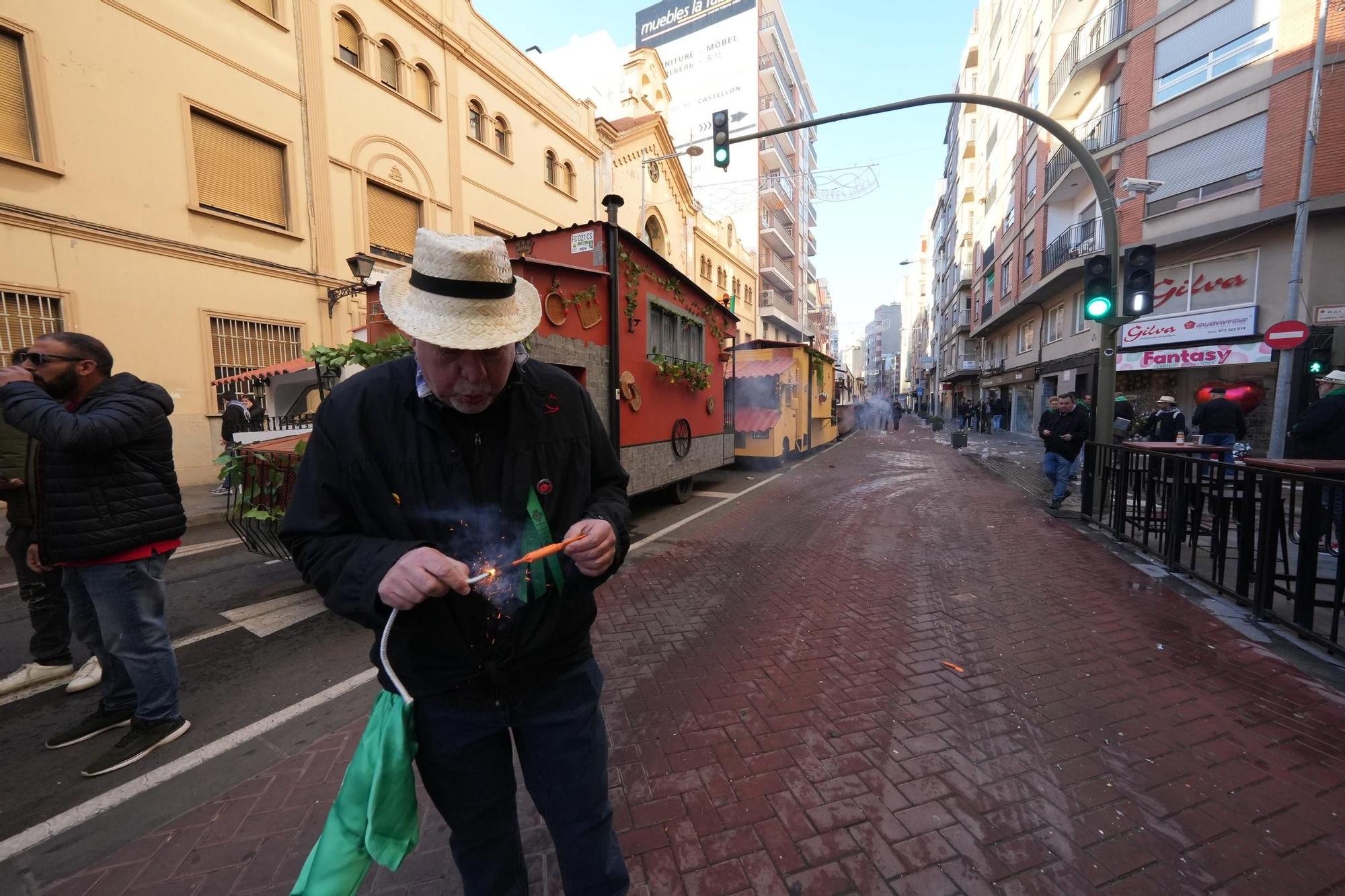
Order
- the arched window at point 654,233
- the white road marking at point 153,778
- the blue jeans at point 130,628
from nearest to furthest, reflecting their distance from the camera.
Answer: the white road marking at point 153,778 → the blue jeans at point 130,628 → the arched window at point 654,233

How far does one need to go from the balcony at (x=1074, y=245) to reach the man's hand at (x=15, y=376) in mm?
24742

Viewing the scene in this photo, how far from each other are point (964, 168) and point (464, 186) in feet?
133

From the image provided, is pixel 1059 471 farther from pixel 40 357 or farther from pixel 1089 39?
pixel 1089 39

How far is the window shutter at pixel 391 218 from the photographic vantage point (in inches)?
516

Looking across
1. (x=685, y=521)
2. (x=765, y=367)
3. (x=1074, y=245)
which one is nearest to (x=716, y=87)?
(x=1074, y=245)

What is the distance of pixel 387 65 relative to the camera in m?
13.3

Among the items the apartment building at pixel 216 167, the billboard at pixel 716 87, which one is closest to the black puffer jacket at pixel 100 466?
the apartment building at pixel 216 167

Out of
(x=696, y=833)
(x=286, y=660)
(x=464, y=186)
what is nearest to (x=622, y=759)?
(x=696, y=833)

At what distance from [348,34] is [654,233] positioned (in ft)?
41.7

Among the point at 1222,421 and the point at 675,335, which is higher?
the point at 675,335

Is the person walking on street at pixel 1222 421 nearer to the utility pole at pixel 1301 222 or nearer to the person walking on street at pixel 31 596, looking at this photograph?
the utility pole at pixel 1301 222

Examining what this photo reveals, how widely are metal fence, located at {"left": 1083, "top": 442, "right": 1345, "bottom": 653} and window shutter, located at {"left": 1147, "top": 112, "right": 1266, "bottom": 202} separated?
49.7 ft

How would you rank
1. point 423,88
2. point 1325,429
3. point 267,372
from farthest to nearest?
point 423,88 → point 267,372 → point 1325,429

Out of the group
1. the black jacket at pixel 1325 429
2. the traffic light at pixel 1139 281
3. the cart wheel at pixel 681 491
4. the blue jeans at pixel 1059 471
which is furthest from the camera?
the cart wheel at pixel 681 491
